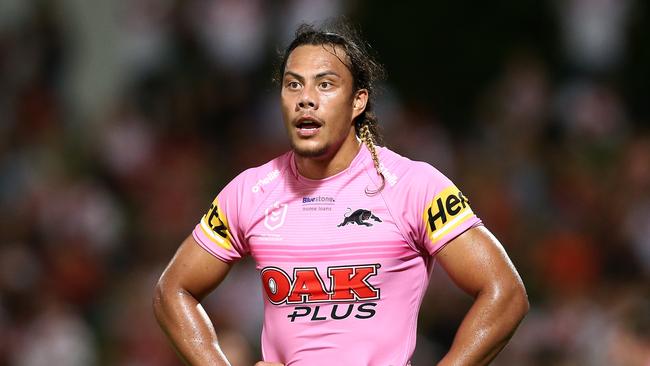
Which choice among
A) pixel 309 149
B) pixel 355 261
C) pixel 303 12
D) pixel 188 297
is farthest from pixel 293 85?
pixel 303 12

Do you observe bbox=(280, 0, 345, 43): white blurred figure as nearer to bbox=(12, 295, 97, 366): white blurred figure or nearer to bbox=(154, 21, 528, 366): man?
bbox=(12, 295, 97, 366): white blurred figure

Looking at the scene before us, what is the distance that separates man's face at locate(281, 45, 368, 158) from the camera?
470 centimetres

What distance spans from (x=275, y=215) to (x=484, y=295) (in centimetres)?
85

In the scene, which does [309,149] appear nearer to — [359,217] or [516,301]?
[359,217]

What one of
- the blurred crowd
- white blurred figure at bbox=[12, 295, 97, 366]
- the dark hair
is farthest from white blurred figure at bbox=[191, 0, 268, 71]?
the dark hair

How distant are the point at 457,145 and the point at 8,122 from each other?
14.7 ft

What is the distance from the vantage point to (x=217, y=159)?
38.3ft

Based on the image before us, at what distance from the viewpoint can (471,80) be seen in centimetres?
1249

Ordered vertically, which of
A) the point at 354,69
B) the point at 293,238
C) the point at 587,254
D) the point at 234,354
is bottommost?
the point at 587,254

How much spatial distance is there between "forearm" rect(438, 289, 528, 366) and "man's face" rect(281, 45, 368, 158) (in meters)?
0.83

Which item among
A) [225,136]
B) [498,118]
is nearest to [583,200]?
[498,118]

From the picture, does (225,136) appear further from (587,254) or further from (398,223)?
(398,223)

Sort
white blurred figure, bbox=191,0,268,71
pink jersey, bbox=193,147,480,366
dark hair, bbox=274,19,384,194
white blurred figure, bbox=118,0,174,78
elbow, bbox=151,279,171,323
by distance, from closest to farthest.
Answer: pink jersey, bbox=193,147,480,366 → dark hair, bbox=274,19,384,194 → elbow, bbox=151,279,171,323 → white blurred figure, bbox=191,0,268,71 → white blurred figure, bbox=118,0,174,78

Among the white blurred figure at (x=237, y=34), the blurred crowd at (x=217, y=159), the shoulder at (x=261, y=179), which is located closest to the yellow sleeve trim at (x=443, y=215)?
the shoulder at (x=261, y=179)
